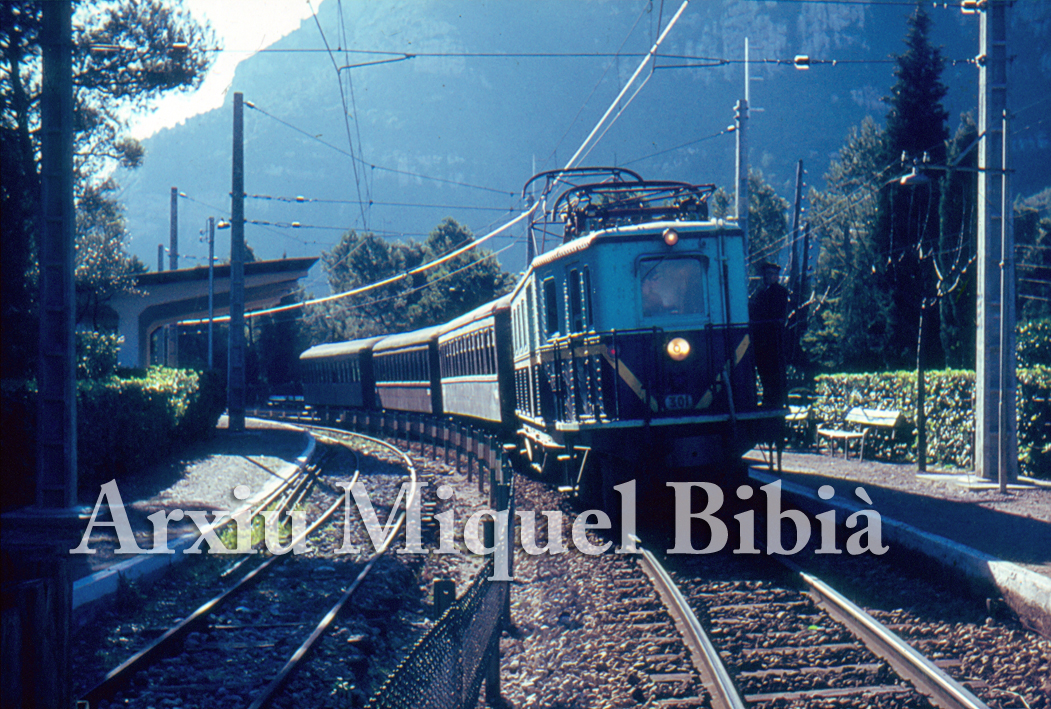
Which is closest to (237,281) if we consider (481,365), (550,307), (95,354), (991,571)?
(95,354)

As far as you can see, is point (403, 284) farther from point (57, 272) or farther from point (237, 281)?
point (57, 272)

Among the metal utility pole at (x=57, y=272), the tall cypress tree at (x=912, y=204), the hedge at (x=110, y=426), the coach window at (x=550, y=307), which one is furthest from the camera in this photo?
the tall cypress tree at (x=912, y=204)

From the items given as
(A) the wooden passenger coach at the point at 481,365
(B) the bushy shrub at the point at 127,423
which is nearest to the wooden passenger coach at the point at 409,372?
(A) the wooden passenger coach at the point at 481,365

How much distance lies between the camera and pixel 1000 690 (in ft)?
16.7

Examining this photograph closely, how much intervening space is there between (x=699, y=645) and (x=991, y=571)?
2631 millimetres

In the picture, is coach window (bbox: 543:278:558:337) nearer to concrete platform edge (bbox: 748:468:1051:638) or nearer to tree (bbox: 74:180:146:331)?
concrete platform edge (bbox: 748:468:1051:638)

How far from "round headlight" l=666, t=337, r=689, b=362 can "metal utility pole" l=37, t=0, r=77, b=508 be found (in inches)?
276

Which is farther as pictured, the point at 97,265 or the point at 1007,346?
the point at 97,265

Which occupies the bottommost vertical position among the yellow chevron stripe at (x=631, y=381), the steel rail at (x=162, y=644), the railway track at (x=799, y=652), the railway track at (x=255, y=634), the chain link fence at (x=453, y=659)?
the railway track at (x=255, y=634)

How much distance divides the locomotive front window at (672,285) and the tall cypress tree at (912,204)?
59.8 feet

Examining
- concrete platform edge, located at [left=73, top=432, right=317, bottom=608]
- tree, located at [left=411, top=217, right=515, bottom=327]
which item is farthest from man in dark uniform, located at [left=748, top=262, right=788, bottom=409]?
tree, located at [left=411, top=217, right=515, bottom=327]

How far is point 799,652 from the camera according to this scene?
5797 mm

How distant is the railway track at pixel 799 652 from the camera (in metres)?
5.01

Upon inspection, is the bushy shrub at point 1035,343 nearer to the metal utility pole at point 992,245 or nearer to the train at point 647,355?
the metal utility pole at point 992,245
